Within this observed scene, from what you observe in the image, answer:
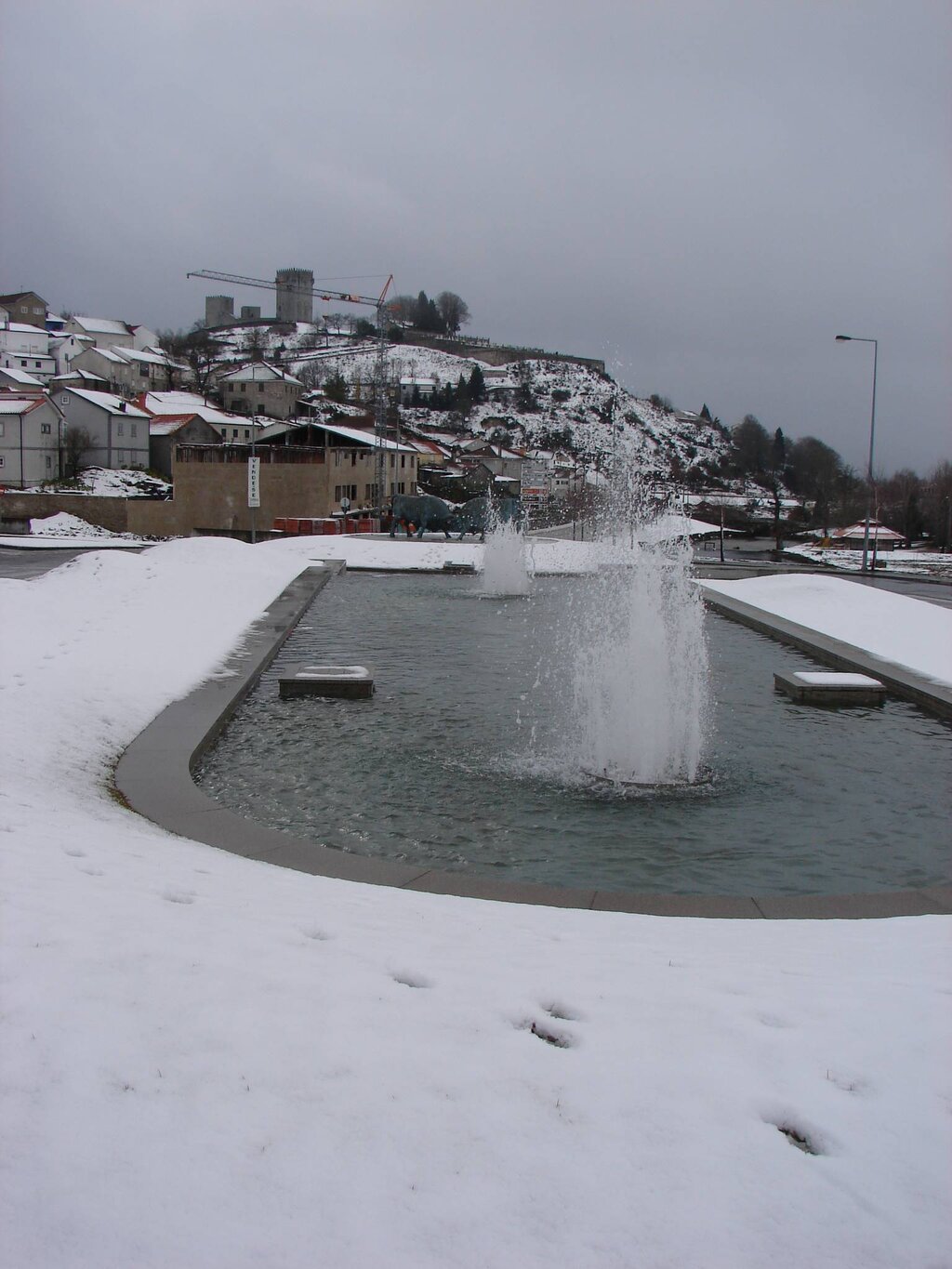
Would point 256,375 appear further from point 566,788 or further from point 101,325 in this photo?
point 566,788

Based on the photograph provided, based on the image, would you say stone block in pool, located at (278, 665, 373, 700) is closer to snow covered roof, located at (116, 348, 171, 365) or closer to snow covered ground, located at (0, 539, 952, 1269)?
snow covered ground, located at (0, 539, 952, 1269)

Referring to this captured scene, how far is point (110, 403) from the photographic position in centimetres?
7219

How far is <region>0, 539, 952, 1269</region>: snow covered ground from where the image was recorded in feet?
7.81

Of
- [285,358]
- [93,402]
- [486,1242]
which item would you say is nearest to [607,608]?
[486,1242]

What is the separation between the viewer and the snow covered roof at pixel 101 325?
128875mm

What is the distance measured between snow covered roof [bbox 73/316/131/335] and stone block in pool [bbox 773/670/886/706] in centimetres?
13286

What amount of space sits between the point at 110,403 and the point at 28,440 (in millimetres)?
7250

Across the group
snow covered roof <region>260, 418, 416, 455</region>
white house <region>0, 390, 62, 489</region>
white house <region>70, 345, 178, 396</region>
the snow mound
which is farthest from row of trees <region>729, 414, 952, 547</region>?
white house <region>70, 345, 178, 396</region>

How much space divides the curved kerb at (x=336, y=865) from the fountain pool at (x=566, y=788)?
1.31 ft

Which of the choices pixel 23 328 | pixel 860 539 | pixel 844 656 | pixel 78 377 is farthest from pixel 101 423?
pixel 844 656

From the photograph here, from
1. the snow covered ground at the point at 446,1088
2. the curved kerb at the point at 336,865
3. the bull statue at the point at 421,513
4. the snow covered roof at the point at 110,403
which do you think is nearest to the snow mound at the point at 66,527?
the snow covered roof at the point at 110,403

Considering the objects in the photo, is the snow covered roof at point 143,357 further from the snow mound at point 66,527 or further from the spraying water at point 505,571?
the spraying water at point 505,571

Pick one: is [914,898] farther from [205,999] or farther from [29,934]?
[29,934]

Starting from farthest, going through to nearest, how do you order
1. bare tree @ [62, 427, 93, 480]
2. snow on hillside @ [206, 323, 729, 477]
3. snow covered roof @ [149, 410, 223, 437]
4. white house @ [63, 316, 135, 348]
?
snow on hillside @ [206, 323, 729, 477] → white house @ [63, 316, 135, 348] → snow covered roof @ [149, 410, 223, 437] → bare tree @ [62, 427, 93, 480]
